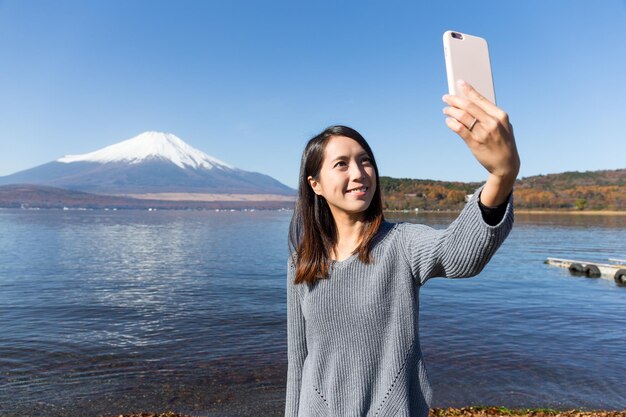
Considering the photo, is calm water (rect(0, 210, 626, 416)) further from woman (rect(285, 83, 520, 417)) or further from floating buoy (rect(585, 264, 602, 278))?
woman (rect(285, 83, 520, 417))

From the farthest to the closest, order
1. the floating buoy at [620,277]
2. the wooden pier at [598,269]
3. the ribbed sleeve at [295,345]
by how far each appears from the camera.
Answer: the wooden pier at [598,269] → the floating buoy at [620,277] → the ribbed sleeve at [295,345]

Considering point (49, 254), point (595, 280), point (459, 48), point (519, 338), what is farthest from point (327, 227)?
point (49, 254)

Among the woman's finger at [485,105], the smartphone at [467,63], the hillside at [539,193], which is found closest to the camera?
the woman's finger at [485,105]

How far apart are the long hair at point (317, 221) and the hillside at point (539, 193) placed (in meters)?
128

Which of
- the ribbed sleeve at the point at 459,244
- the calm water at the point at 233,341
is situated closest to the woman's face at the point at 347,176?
the ribbed sleeve at the point at 459,244

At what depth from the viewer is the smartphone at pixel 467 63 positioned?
1410 mm

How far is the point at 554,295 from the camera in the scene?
74.9 ft

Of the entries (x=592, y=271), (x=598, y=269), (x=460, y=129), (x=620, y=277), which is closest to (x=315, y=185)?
(x=460, y=129)

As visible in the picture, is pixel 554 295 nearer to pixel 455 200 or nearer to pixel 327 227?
pixel 327 227

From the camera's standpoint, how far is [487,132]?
1257mm

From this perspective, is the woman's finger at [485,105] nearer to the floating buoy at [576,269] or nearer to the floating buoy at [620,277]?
the floating buoy at [620,277]

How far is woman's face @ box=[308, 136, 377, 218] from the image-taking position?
6.32ft

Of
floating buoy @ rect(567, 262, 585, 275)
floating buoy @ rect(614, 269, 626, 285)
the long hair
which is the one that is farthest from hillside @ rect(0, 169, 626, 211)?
the long hair

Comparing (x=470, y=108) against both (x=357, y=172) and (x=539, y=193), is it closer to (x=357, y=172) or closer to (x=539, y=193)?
(x=357, y=172)
